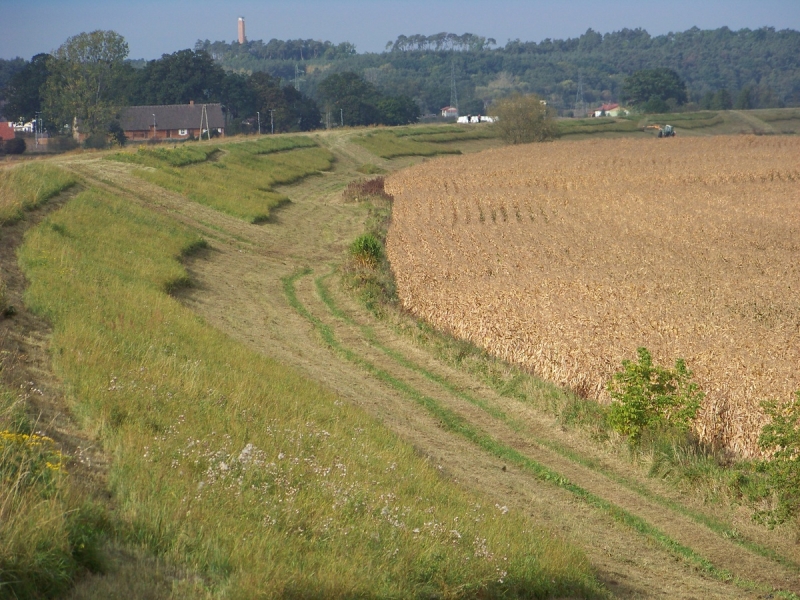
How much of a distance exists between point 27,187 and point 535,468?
697 inches

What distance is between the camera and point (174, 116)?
298 ft

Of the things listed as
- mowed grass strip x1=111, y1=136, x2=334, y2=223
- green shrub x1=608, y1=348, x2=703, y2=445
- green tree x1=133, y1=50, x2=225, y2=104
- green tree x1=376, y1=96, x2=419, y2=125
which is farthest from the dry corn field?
green tree x1=376, y1=96, x2=419, y2=125

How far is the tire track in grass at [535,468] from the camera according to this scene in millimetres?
9578

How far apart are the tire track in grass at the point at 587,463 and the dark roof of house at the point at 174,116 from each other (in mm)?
75400

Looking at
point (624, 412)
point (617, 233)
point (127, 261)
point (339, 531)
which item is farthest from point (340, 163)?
point (339, 531)

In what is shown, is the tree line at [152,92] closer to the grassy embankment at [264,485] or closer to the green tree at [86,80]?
the green tree at [86,80]

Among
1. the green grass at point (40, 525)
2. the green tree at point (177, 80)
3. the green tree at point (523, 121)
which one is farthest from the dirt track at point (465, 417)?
the green tree at point (177, 80)

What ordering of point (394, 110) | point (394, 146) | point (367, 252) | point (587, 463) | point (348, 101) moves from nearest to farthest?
point (587, 463), point (367, 252), point (394, 146), point (348, 101), point (394, 110)

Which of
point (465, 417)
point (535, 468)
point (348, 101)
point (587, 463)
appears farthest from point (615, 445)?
point (348, 101)

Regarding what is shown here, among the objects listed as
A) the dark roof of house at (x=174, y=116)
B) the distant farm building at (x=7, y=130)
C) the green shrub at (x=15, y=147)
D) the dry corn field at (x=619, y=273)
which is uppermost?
the dark roof of house at (x=174, y=116)

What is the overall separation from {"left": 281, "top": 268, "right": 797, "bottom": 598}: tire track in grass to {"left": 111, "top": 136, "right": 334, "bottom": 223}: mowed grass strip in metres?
17.4

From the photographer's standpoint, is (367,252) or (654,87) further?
(654,87)

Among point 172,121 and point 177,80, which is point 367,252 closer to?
point 172,121

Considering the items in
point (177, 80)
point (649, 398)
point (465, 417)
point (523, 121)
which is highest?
point (177, 80)
